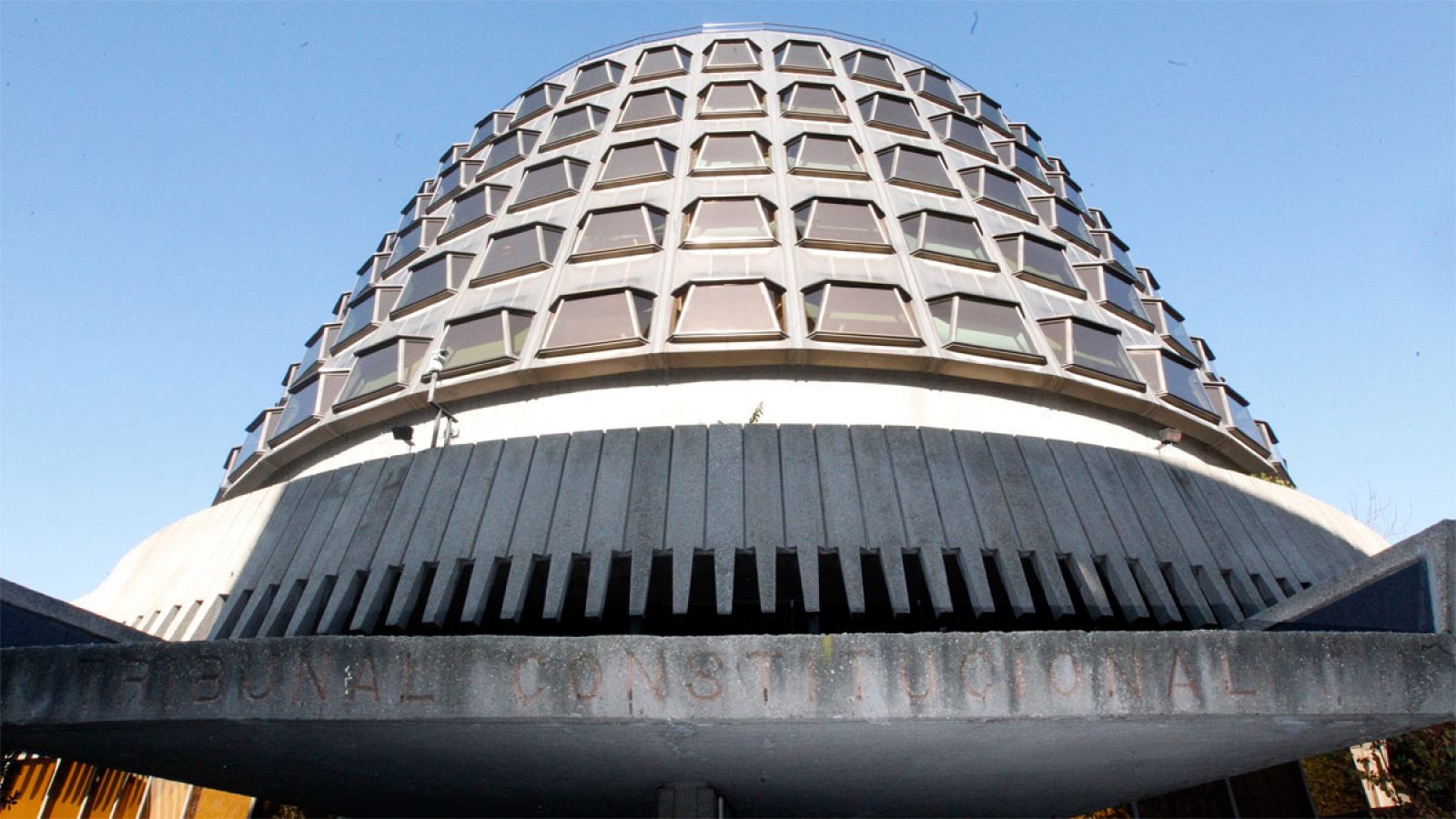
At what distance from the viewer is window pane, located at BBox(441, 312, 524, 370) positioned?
64.4 ft

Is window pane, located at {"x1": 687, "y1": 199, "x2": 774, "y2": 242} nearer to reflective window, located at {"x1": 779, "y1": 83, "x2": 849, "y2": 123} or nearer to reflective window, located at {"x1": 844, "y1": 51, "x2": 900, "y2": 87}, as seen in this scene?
reflective window, located at {"x1": 779, "y1": 83, "x2": 849, "y2": 123}

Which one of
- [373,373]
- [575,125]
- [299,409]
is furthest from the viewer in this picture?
[575,125]

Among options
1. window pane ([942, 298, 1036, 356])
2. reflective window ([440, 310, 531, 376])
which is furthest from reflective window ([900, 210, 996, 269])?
reflective window ([440, 310, 531, 376])

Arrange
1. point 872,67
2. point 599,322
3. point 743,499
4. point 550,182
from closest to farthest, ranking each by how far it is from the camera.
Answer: point 743,499, point 599,322, point 550,182, point 872,67

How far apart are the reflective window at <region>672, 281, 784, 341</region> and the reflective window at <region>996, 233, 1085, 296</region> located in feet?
19.1

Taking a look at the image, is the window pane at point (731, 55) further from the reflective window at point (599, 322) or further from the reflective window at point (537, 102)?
the reflective window at point (599, 322)

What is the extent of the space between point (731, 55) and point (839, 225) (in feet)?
32.4

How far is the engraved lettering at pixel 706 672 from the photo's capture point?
8914mm

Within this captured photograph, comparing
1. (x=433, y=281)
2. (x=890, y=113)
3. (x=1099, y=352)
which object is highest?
(x=890, y=113)

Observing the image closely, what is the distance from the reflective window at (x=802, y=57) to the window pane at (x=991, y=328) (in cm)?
1123

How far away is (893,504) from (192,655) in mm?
8038

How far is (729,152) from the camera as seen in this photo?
952 inches

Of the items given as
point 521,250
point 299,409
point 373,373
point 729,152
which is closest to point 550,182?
point 521,250

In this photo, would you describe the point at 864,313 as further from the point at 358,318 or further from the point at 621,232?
the point at 358,318
